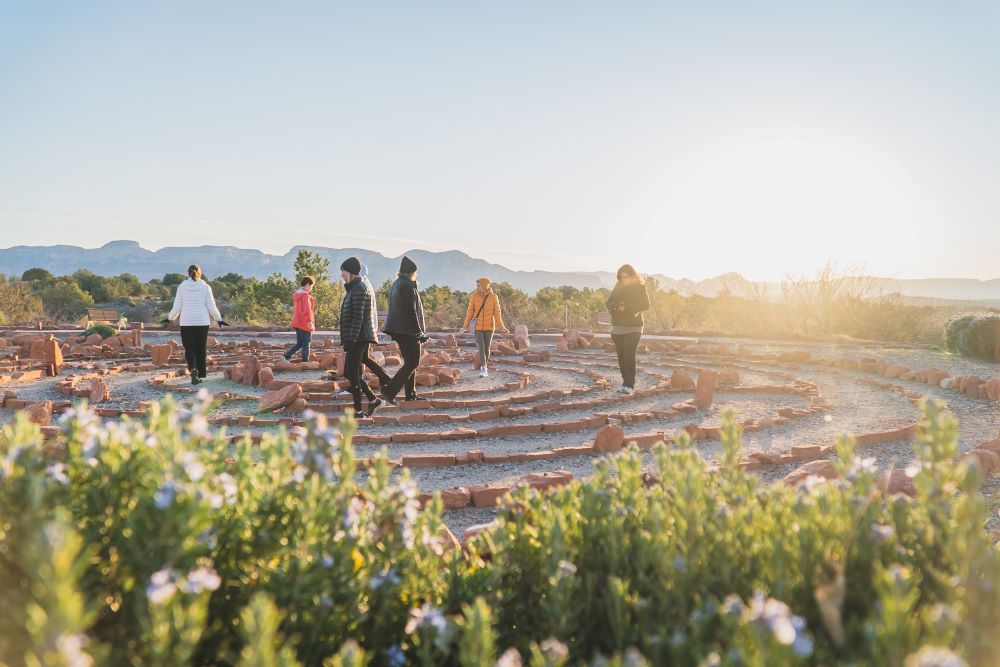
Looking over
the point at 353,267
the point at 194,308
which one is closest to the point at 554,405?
the point at 353,267

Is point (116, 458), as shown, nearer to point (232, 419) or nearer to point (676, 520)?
point (676, 520)

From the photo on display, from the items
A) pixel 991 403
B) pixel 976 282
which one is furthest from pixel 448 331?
pixel 976 282

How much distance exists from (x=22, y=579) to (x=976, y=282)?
248 meters

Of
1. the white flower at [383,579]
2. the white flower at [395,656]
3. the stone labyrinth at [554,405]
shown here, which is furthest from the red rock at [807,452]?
the white flower at [395,656]

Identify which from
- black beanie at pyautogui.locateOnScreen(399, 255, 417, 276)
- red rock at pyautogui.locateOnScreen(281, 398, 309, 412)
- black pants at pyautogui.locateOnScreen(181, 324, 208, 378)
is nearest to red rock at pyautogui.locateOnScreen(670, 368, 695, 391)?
black beanie at pyautogui.locateOnScreen(399, 255, 417, 276)

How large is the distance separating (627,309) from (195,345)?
7.88 m

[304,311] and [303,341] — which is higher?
[304,311]

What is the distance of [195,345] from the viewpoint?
38.7 feet

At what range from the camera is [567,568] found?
212 centimetres

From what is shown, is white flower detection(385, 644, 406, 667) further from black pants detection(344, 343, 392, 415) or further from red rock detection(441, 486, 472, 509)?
black pants detection(344, 343, 392, 415)

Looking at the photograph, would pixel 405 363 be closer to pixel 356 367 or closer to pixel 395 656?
pixel 356 367

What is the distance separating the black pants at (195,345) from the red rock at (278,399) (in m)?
2.71

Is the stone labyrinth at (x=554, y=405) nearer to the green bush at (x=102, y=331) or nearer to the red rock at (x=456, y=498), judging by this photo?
the red rock at (x=456, y=498)

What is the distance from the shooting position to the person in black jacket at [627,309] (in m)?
10.4
